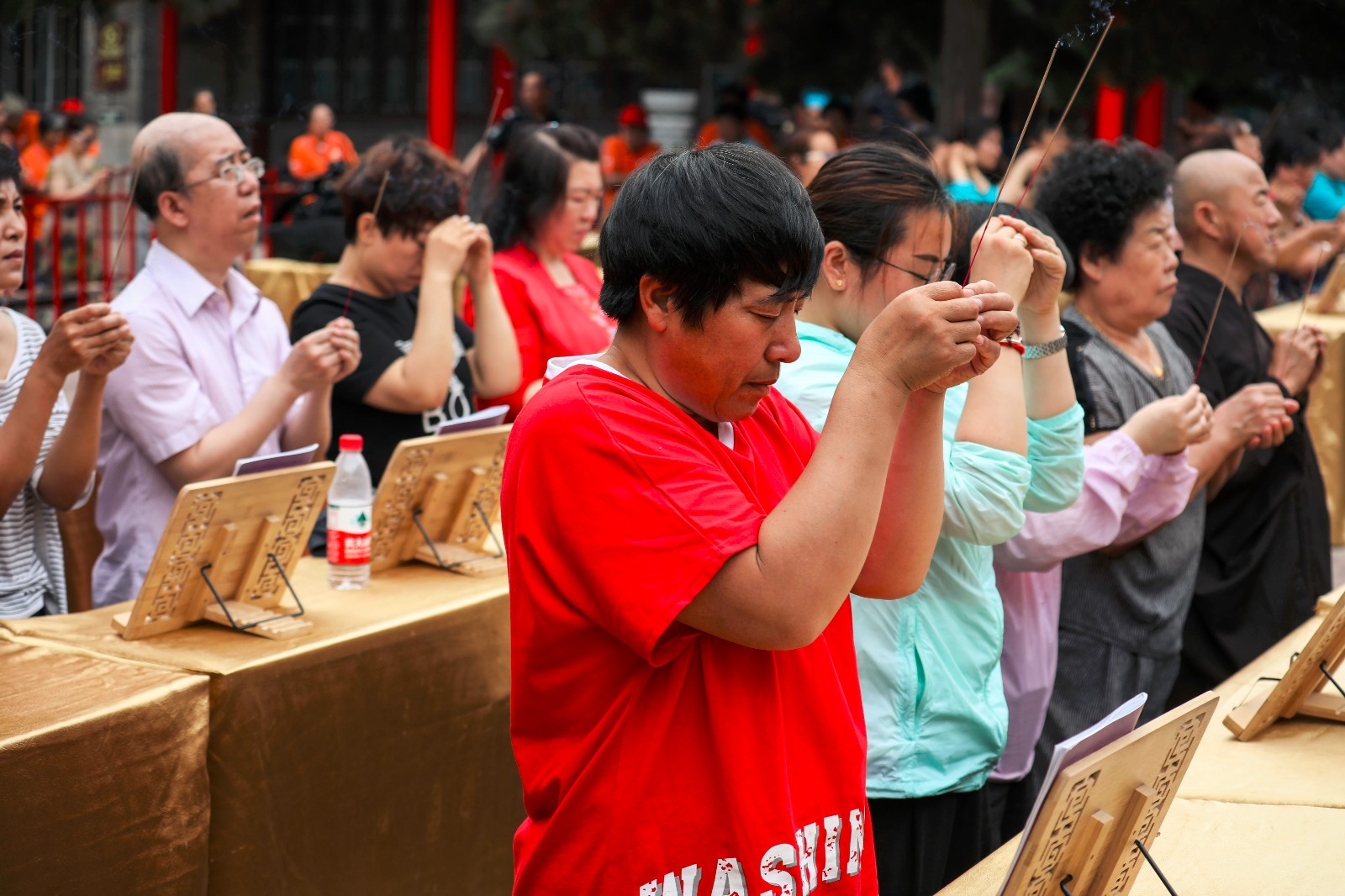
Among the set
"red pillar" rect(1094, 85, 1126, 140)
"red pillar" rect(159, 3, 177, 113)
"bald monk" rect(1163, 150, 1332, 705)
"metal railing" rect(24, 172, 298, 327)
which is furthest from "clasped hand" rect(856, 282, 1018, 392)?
"red pillar" rect(1094, 85, 1126, 140)

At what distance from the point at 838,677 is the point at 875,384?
31 centimetres

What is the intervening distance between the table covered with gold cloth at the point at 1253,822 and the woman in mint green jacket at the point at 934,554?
179 mm

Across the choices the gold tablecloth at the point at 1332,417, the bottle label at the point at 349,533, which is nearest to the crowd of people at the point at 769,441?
the bottle label at the point at 349,533

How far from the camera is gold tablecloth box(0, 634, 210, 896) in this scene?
1654 mm

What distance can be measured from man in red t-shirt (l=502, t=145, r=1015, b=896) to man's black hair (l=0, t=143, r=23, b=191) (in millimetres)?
1408

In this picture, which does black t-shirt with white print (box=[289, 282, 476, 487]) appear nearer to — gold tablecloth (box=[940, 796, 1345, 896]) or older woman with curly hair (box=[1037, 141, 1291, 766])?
older woman with curly hair (box=[1037, 141, 1291, 766])

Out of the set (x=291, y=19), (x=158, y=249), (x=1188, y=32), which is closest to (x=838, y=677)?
(x=158, y=249)

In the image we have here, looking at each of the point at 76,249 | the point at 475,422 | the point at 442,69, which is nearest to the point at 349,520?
the point at 475,422

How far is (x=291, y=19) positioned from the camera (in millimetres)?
18531

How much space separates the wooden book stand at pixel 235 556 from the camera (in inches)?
78.1

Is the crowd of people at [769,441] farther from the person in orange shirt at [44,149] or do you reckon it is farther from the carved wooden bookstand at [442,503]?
the person in orange shirt at [44,149]

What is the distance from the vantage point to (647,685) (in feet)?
3.75

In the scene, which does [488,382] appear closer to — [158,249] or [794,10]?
[158,249]

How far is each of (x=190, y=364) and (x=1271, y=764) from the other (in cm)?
186
